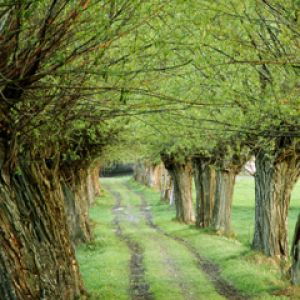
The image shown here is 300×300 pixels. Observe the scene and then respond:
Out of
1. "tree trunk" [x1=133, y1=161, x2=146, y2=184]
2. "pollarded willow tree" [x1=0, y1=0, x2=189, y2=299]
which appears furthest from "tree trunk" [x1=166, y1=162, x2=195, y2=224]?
"tree trunk" [x1=133, y1=161, x2=146, y2=184]

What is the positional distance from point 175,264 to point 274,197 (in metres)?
4.97

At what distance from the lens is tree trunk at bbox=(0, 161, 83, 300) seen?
10.6 m

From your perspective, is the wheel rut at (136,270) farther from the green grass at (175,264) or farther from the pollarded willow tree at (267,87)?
the pollarded willow tree at (267,87)

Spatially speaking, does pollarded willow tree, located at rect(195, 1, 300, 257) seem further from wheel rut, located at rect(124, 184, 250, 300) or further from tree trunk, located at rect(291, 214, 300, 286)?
tree trunk, located at rect(291, 214, 300, 286)

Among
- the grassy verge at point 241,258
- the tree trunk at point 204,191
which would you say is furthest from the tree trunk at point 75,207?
the tree trunk at point 204,191

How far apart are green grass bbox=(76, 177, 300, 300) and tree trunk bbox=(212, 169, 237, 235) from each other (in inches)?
41.3

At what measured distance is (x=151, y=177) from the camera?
8219cm

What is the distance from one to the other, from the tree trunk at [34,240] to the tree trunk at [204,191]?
69.8ft

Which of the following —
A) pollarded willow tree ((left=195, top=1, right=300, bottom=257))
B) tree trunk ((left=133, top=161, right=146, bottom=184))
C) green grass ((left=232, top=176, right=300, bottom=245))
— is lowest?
green grass ((left=232, top=176, right=300, bottom=245))

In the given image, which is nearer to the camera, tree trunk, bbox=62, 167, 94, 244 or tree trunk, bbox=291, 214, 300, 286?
tree trunk, bbox=291, 214, 300, 286

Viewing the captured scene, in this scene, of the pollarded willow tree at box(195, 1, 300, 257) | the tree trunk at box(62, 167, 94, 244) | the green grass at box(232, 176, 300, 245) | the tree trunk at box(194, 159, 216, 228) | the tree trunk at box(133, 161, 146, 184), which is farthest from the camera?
the tree trunk at box(133, 161, 146, 184)

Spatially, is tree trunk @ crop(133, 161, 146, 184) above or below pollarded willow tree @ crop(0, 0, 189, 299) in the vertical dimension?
below

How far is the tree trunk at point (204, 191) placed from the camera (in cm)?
3797

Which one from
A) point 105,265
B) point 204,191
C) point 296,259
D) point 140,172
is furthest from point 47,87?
point 140,172
